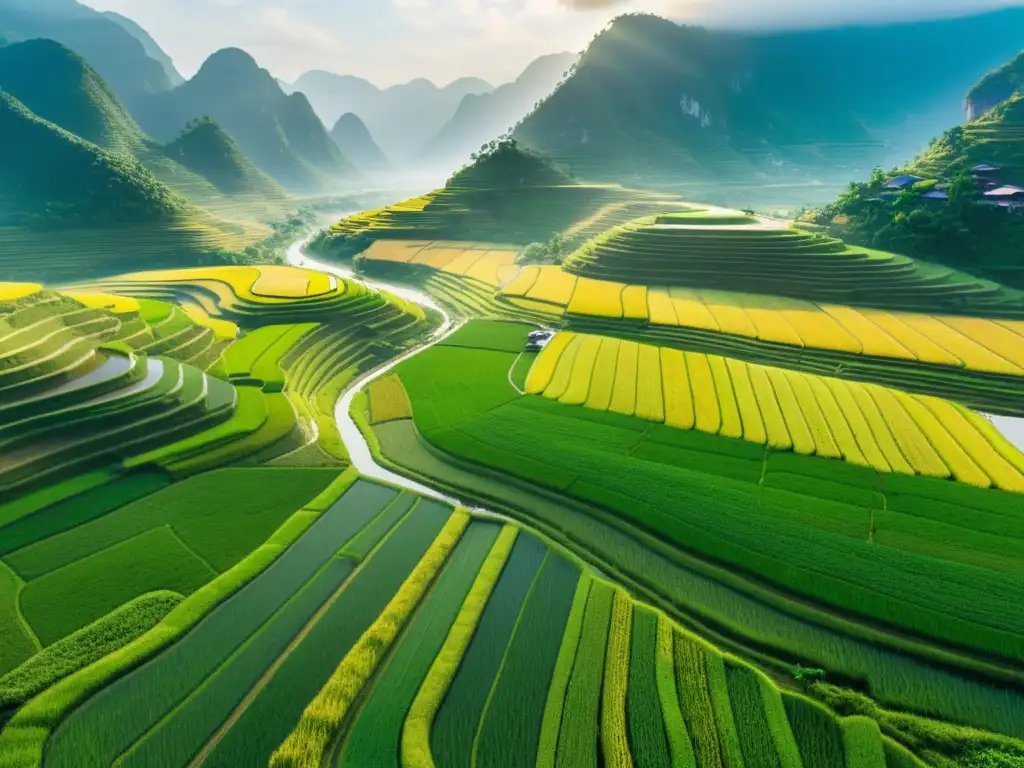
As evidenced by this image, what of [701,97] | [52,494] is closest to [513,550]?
[52,494]

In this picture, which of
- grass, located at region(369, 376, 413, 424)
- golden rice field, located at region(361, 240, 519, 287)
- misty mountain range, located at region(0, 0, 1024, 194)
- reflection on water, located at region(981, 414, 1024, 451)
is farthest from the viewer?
misty mountain range, located at region(0, 0, 1024, 194)

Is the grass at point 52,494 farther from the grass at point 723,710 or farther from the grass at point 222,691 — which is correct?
the grass at point 723,710

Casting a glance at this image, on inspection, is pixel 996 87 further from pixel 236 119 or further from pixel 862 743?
pixel 236 119

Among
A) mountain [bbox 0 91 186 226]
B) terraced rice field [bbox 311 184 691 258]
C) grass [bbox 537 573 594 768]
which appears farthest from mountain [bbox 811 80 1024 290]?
mountain [bbox 0 91 186 226]

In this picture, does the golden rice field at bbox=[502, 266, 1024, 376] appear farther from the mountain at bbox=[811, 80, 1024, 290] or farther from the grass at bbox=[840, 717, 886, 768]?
the grass at bbox=[840, 717, 886, 768]

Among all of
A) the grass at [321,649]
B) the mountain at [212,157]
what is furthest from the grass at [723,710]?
the mountain at [212,157]
